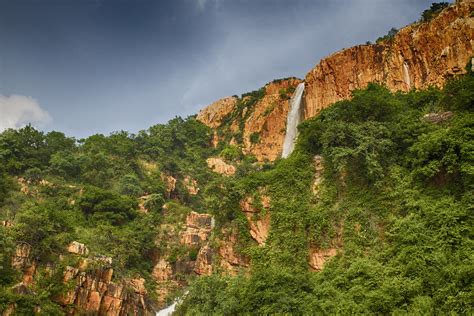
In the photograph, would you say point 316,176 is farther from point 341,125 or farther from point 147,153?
point 147,153

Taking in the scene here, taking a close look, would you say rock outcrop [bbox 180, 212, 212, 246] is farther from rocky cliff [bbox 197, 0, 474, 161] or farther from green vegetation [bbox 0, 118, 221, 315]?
rocky cliff [bbox 197, 0, 474, 161]

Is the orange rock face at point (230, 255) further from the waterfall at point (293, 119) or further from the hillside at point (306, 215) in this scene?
the waterfall at point (293, 119)

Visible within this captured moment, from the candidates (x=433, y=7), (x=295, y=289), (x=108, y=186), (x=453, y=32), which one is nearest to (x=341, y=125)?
(x=295, y=289)

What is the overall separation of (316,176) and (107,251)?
15118 millimetres

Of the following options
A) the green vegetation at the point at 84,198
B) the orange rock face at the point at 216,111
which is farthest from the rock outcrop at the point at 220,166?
the orange rock face at the point at 216,111

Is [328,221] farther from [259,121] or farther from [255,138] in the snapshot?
[259,121]

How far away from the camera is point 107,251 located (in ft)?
85.4

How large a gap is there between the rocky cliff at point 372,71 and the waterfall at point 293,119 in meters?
1.43

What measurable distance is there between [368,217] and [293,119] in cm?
2722

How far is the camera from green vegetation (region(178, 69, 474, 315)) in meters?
13.6

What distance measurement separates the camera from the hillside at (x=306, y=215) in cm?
1491

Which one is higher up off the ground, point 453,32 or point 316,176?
point 453,32

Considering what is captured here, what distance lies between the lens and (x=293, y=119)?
146ft

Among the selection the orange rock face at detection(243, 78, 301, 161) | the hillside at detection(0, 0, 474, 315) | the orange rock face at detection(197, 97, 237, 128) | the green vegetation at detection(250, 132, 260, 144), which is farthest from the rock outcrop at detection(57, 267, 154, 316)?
the orange rock face at detection(197, 97, 237, 128)
